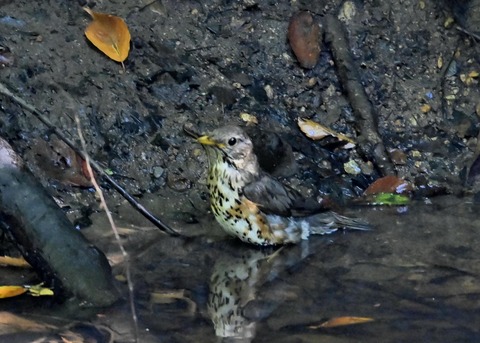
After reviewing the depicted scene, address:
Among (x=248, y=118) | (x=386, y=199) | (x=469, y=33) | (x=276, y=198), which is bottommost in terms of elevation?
(x=386, y=199)

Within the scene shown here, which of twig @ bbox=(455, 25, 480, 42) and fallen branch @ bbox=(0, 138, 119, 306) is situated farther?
twig @ bbox=(455, 25, 480, 42)

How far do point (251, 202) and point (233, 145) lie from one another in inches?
17.9

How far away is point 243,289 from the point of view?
5789mm

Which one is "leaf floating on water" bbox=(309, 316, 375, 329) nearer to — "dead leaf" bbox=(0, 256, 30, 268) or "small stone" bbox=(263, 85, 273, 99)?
"dead leaf" bbox=(0, 256, 30, 268)

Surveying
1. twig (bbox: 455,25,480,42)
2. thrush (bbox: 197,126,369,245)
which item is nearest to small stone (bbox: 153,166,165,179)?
thrush (bbox: 197,126,369,245)

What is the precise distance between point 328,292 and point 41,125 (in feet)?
8.89

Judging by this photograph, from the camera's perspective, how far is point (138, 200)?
6949 mm

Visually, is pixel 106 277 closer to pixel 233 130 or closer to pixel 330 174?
pixel 233 130

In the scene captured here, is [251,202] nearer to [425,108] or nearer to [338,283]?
[338,283]

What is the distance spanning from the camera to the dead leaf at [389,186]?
296 inches

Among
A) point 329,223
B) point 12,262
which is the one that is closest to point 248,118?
point 329,223

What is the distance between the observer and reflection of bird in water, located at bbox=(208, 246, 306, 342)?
5.12 meters

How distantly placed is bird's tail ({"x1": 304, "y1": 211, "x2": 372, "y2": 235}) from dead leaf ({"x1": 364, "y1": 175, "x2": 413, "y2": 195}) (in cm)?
62

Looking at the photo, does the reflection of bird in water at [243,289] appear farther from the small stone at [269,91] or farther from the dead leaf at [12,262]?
the small stone at [269,91]
